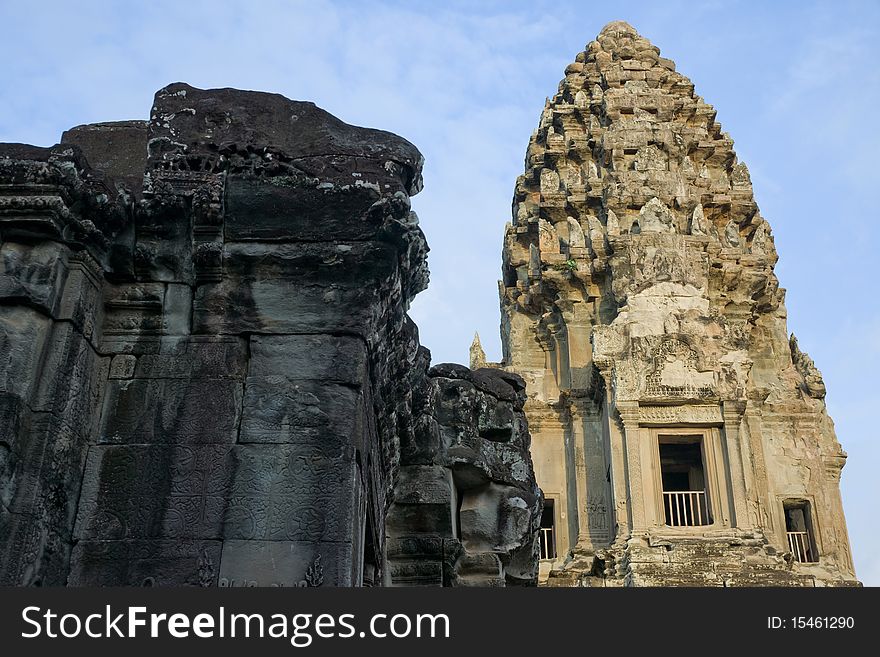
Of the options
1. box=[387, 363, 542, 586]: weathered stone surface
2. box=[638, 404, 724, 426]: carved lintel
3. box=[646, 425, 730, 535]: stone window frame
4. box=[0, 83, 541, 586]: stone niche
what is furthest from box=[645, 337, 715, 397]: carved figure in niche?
box=[0, 83, 541, 586]: stone niche

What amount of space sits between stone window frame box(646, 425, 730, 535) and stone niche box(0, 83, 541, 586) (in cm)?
1685

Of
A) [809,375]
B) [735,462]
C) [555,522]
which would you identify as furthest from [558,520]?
[809,375]

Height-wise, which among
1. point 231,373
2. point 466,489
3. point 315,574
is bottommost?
point 315,574

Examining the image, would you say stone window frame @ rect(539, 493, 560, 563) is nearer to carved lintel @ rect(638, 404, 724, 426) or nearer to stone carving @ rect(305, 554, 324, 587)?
carved lintel @ rect(638, 404, 724, 426)

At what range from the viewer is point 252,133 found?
4.64 metres

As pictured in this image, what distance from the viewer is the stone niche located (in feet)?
13.0

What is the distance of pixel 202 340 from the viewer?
14.4ft

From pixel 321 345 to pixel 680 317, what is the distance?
19.1m

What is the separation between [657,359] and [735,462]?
2.56m

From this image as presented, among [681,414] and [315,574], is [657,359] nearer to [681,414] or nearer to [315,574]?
[681,414]

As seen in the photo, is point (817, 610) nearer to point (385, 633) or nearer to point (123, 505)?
point (385, 633)

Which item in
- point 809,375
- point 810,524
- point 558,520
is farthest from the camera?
point 809,375

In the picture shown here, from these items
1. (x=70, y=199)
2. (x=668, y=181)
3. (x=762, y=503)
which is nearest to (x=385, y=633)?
(x=70, y=199)

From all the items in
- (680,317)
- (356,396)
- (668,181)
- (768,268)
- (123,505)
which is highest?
(668,181)
